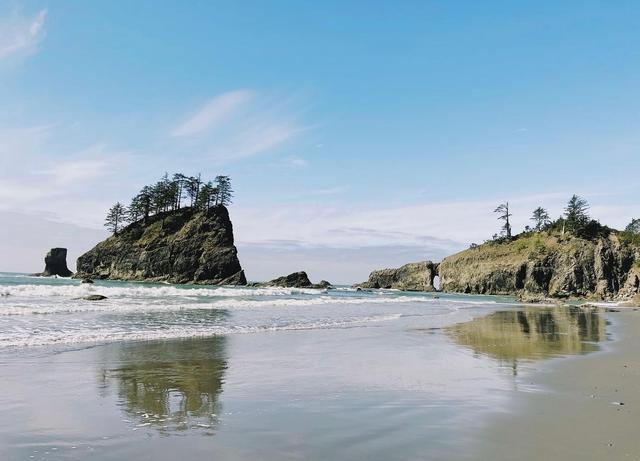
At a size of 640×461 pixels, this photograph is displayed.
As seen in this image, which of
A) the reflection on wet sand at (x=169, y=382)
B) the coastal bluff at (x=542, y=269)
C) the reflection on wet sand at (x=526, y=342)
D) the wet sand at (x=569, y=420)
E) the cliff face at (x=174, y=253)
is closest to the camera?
the wet sand at (x=569, y=420)

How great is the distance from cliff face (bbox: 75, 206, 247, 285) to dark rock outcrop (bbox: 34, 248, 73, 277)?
17.1 meters

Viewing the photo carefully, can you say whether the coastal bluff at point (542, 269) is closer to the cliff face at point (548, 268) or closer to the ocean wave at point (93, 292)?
the cliff face at point (548, 268)

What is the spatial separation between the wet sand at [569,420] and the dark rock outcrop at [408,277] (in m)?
108

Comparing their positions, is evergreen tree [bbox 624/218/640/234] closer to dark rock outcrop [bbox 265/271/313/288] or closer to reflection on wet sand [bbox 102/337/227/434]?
dark rock outcrop [bbox 265/271/313/288]

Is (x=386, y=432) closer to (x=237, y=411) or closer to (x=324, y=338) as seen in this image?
(x=237, y=411)

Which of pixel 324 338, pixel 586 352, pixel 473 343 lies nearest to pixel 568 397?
pixel 586 352

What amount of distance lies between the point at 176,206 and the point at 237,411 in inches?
4366

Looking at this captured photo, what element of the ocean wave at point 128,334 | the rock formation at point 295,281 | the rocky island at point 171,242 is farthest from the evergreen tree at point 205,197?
the ocean wave at point 128,334

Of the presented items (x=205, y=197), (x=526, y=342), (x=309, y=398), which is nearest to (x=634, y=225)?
(x=205, y=197)

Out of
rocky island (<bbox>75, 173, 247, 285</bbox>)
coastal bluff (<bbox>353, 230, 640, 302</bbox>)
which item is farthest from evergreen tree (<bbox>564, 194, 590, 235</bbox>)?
rocky island (<bbox>75, 173, 247, 285</bbox>)

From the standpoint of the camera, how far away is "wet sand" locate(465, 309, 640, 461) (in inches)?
196

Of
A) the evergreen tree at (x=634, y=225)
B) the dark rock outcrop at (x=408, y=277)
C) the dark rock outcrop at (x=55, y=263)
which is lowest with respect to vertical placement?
the dark rock outcrop at (x=408, y=277)

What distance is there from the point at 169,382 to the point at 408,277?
4517 inches

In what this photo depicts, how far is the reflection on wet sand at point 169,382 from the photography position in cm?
640
